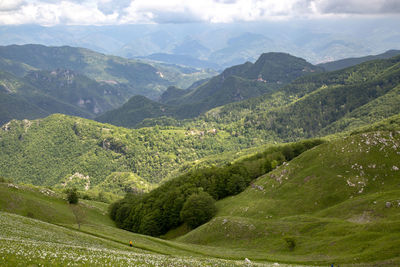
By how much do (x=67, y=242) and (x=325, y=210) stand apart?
67.0 m

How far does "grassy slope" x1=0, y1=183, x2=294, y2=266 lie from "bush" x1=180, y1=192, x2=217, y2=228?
30122 millimetres

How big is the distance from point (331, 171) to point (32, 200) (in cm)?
10044

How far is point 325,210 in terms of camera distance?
8456cm

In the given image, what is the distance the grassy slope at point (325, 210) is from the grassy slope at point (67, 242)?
12811 mm

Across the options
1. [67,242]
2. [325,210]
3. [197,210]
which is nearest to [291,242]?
[325,210]

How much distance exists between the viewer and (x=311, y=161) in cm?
10962

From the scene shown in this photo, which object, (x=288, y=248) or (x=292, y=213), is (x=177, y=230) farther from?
(x=288, y=248)

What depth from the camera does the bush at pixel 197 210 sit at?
11125 centimetres

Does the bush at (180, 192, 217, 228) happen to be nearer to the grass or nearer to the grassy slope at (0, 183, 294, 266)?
the grass

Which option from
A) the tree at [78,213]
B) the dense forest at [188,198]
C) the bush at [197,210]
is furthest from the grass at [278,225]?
the dense forest at [188,198]

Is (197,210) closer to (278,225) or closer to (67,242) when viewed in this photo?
(278,225)

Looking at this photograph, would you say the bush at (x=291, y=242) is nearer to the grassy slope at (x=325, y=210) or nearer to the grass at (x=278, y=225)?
the grass at (x=278, y=225)

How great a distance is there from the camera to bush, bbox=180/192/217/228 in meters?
111

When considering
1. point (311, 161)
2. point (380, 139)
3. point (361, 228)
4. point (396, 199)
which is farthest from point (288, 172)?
point (361, 228)
